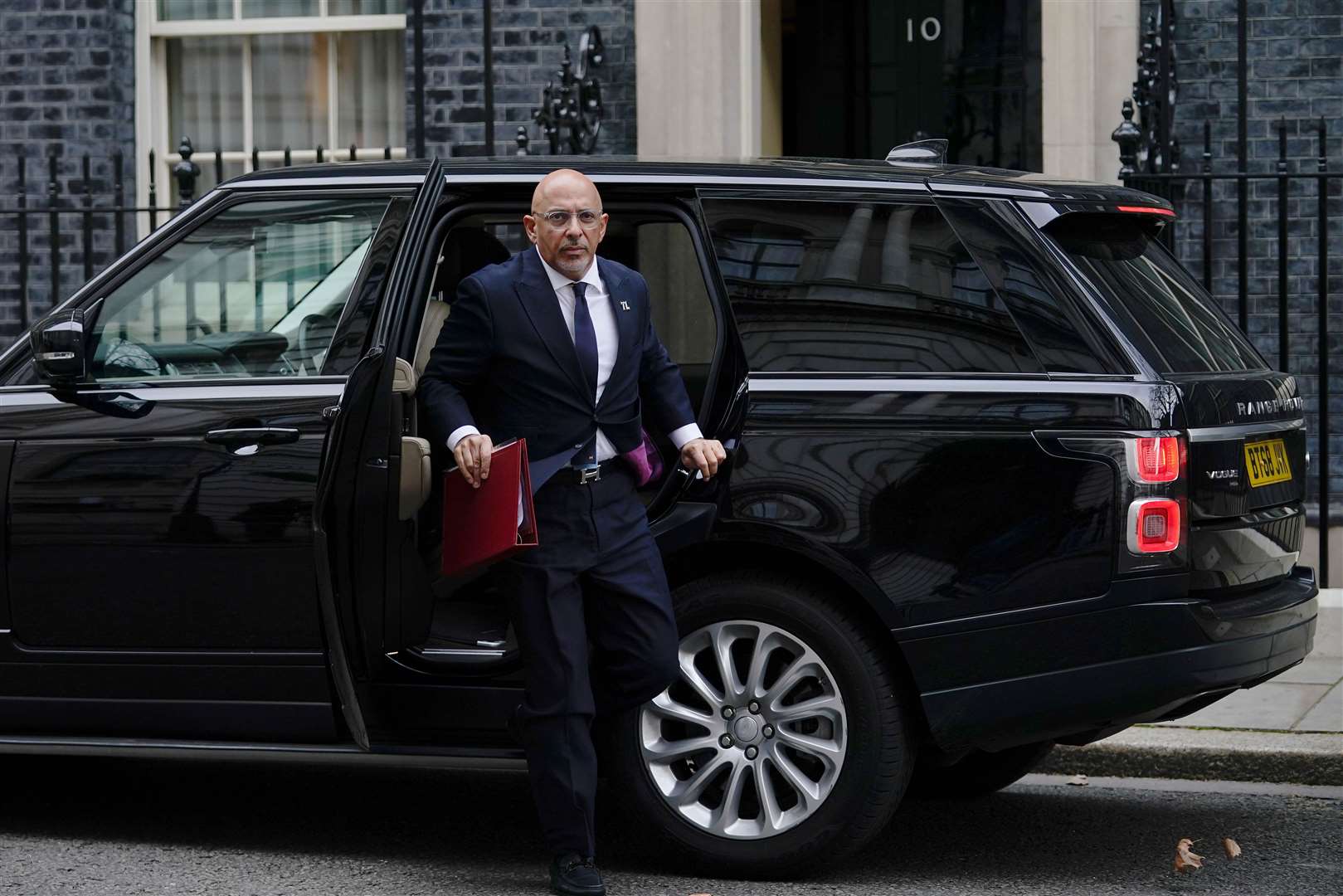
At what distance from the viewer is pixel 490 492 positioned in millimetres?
4641

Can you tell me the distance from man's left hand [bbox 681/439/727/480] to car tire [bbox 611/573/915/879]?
0.35 metres

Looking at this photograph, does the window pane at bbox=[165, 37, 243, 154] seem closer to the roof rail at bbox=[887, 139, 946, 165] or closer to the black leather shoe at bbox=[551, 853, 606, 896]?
the roof rail at bbox=[887, 139, 946, 165]

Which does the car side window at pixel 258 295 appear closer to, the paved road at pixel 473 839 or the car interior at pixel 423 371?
the car interior at pixel 423 371

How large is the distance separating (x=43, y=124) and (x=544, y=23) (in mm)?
2891

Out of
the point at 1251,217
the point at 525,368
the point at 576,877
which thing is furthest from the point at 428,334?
the point at 1251,217

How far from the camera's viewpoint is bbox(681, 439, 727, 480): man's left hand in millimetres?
4770

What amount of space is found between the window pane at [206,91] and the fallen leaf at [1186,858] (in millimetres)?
7504

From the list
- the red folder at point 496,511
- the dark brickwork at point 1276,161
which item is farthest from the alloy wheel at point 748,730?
the dark brickwork at point 1276,161

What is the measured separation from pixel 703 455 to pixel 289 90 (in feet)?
23.2

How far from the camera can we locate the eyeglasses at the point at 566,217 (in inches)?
186

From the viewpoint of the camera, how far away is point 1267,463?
4988 mm

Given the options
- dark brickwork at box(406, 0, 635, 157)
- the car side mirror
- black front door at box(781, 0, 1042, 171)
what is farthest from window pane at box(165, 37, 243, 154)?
the car side mirror

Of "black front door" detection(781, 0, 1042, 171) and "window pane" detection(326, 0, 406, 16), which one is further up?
"window pane" detection(326, 0, 406, 16)

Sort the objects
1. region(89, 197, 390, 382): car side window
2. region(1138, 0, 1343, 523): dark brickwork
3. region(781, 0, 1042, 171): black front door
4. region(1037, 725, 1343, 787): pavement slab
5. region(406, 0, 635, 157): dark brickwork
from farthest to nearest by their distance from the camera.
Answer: region(781, 0, 1042, 171): black front door → region(406, 0, 635, 157): dark brickwork → region(1138, 0, 1343, 523): dark brickwork → region(1037, 725, 1343, 787): pavement slab → region(89, 197, 390, 382): car side window
